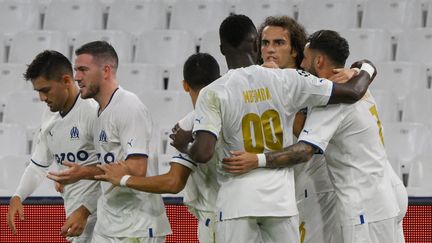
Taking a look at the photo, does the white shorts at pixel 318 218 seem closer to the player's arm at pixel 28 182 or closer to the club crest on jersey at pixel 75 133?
the club crest on jersey at pixel 75 133

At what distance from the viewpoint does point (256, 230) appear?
537 cm

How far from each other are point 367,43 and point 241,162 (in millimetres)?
4840

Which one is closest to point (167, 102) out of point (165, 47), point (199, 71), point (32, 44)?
point (165, 47)

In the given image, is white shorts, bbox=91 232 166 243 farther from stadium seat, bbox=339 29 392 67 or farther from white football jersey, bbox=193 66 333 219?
Answer: stadium seat, bbox=339 29 392 67

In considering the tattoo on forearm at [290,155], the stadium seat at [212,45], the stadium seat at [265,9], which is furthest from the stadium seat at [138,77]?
the tattoo on forearm at [290,155]

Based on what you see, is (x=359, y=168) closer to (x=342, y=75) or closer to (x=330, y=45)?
(x=342, y=75)

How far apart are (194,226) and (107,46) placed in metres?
1.92

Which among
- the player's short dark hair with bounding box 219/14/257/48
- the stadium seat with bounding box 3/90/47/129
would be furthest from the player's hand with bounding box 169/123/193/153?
the stadium seat with bounding box 3/90/47/129

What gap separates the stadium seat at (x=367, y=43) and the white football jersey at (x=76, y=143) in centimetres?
416

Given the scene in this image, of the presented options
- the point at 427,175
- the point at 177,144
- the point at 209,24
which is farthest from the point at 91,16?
the point at 177,144

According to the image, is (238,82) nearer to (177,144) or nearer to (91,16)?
(177,144)

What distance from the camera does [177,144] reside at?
214 inches

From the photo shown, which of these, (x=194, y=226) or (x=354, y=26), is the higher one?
(x=354, y=26)

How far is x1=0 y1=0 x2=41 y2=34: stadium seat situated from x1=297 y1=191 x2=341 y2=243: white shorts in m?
5.87
